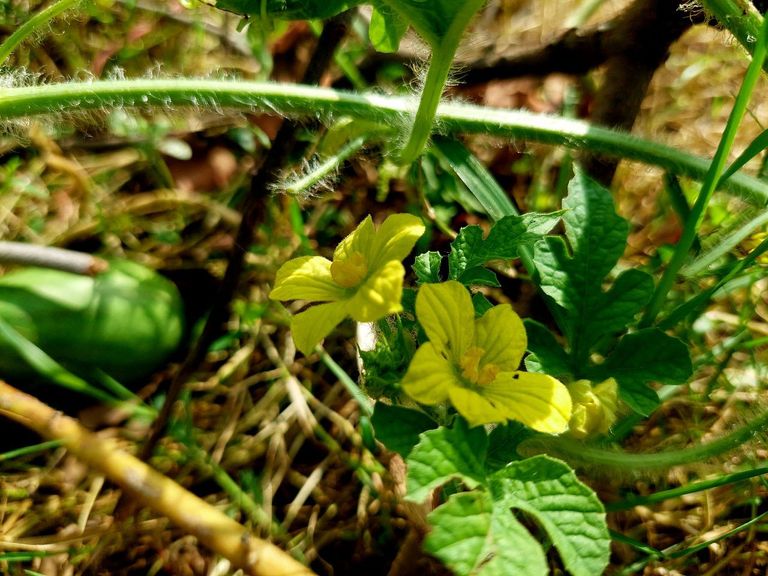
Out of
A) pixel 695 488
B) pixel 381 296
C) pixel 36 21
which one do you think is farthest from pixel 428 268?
pixel 36 21

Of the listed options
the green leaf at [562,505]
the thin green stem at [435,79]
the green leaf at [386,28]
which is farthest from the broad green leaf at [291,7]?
the green leaf at [562,505]

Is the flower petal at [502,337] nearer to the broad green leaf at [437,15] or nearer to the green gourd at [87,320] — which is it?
A: the broad green leaf at [437,15]

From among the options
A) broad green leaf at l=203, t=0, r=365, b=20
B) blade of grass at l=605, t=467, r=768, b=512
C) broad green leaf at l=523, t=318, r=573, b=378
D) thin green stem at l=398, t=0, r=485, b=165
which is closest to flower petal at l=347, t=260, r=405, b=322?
broad green leaf at l=523, t=318, r=573, b=378

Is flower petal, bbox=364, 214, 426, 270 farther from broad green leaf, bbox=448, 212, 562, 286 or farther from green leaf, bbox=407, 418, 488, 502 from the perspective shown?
green leaf, bbox=407, 418, 488, 502

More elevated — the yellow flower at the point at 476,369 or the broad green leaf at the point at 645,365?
the broad green leaf at the point at 645,365

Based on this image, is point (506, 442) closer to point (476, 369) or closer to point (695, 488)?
point (476, 369)

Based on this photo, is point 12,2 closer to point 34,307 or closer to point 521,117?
point 34,307

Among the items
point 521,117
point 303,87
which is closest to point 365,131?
point 303,87
